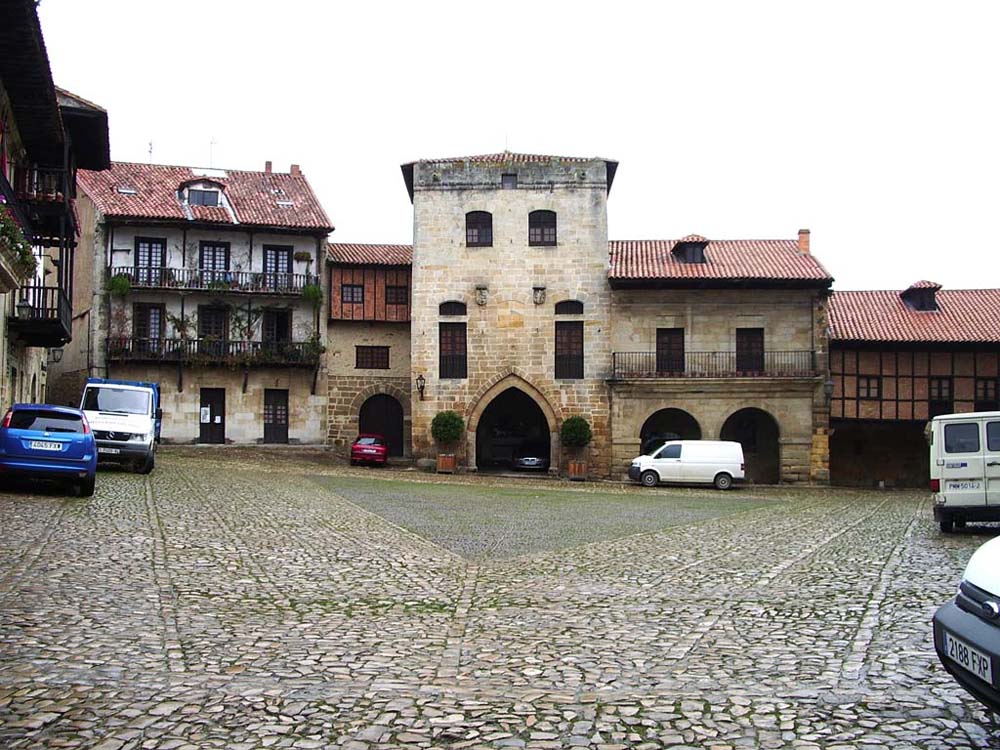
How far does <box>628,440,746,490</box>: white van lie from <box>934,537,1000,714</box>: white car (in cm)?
2865

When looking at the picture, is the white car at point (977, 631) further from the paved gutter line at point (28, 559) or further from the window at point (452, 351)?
the window at point (452, 351)

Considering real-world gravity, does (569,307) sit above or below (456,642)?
above

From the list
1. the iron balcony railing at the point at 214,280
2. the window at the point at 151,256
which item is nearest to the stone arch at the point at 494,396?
the iron balcony railing at the point at 214,280

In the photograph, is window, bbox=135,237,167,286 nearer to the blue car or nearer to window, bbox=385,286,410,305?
window, bbox=385,286,410,305

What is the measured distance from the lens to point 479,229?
40.0 meters

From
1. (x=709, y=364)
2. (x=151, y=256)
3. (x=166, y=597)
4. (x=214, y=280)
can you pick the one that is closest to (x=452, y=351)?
(x=709, y=364)

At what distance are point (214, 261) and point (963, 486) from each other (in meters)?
31.2

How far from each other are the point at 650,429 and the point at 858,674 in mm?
34067

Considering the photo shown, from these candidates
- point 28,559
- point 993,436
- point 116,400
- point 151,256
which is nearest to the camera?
point 28,559

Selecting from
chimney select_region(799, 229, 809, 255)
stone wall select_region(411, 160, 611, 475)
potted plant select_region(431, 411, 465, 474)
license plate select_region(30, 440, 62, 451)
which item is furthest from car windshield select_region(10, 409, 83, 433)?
chimney select_region(799, 229, 809, 255)

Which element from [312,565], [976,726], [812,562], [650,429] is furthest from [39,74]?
[650,429]

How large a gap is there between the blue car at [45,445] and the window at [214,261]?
2319 cm

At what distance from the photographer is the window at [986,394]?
39000 mm

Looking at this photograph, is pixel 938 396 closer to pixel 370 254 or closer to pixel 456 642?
pixel 370 254
